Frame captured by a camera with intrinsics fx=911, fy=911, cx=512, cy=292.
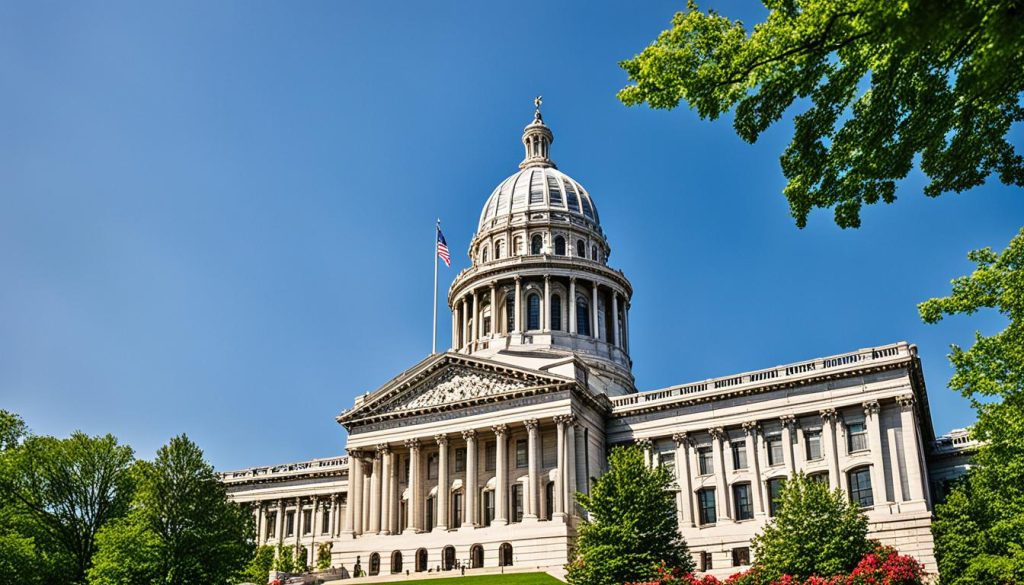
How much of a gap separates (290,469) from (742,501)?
143 feet

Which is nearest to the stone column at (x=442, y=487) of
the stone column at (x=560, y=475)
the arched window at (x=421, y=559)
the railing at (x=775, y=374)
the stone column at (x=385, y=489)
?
the arched window at (x=421, y=559)

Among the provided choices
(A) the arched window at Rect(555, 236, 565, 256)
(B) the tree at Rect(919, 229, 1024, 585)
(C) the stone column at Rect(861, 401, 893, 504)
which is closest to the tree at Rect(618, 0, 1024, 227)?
(B) the tree at Rect(919, 229, 1024, 585)

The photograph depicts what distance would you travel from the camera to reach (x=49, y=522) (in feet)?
186

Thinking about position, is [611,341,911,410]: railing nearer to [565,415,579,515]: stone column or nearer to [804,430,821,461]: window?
[804,430,821,461]: window

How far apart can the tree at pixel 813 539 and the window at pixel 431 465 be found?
3035cm

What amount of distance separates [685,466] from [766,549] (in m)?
19.5

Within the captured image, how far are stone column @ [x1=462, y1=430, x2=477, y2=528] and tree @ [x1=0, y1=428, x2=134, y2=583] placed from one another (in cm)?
2232

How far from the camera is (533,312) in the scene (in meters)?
85.5

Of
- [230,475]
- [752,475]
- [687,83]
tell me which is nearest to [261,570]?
[230,475]

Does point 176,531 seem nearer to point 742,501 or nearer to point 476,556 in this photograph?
point 476,556

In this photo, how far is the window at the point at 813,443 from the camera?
196 feet

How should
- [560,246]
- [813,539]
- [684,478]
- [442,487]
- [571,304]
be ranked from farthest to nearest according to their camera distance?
[560,246], [571,304], [442,487], [684,478], [813,539]

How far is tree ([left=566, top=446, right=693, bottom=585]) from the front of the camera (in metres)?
43.7

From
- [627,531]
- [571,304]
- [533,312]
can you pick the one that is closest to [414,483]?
[533,312]
